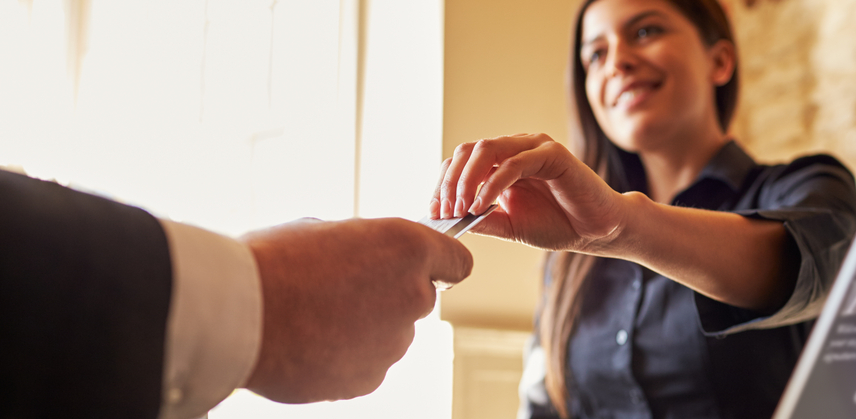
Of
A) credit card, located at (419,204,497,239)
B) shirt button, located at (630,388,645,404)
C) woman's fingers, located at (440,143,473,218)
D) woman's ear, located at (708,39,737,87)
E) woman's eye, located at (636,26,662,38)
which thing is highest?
woman's eye, located at (636,26,662,38)

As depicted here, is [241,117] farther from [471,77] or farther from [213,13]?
[471,77]

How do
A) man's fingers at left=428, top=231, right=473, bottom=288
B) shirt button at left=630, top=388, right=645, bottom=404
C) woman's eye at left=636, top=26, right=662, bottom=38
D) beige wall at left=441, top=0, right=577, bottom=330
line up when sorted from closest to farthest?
man's fingers at left=428, top=231, right=473, bottom=288, shirt button at left=630, top=388, right=645, bottom=404, woman's eye at left=636, top=26, right=662, bottom=38, beige wall at left=441, top=0, right=577, bottom=330

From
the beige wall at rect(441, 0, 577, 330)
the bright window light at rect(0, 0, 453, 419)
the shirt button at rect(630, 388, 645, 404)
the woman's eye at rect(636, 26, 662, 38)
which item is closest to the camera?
the shirt button at rect(630, 388, 645, 404)

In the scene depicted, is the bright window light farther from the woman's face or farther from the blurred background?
the woman's face

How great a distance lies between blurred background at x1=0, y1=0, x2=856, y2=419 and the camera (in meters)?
1.57

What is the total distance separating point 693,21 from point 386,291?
1.06 m

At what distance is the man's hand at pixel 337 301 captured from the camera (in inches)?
13.4

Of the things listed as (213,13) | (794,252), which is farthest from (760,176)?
(213,13)

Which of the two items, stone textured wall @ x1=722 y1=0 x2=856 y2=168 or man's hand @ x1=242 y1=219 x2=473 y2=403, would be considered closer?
man's hand @ x1=242 y1=219 x2=473 y2=403

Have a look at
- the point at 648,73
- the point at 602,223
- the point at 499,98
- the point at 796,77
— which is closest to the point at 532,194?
the point at 602,223

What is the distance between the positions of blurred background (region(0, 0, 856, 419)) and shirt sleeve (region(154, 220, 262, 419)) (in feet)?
4.14

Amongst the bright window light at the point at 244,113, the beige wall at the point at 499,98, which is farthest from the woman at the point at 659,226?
the bright window light at the point at 244,113

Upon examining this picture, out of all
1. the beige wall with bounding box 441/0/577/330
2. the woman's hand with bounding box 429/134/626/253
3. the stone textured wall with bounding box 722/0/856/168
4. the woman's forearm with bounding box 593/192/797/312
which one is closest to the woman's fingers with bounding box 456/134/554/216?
the woman's hand with bounding box 429/134/626/253

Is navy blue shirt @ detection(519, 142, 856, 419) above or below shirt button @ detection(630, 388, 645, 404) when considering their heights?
above
